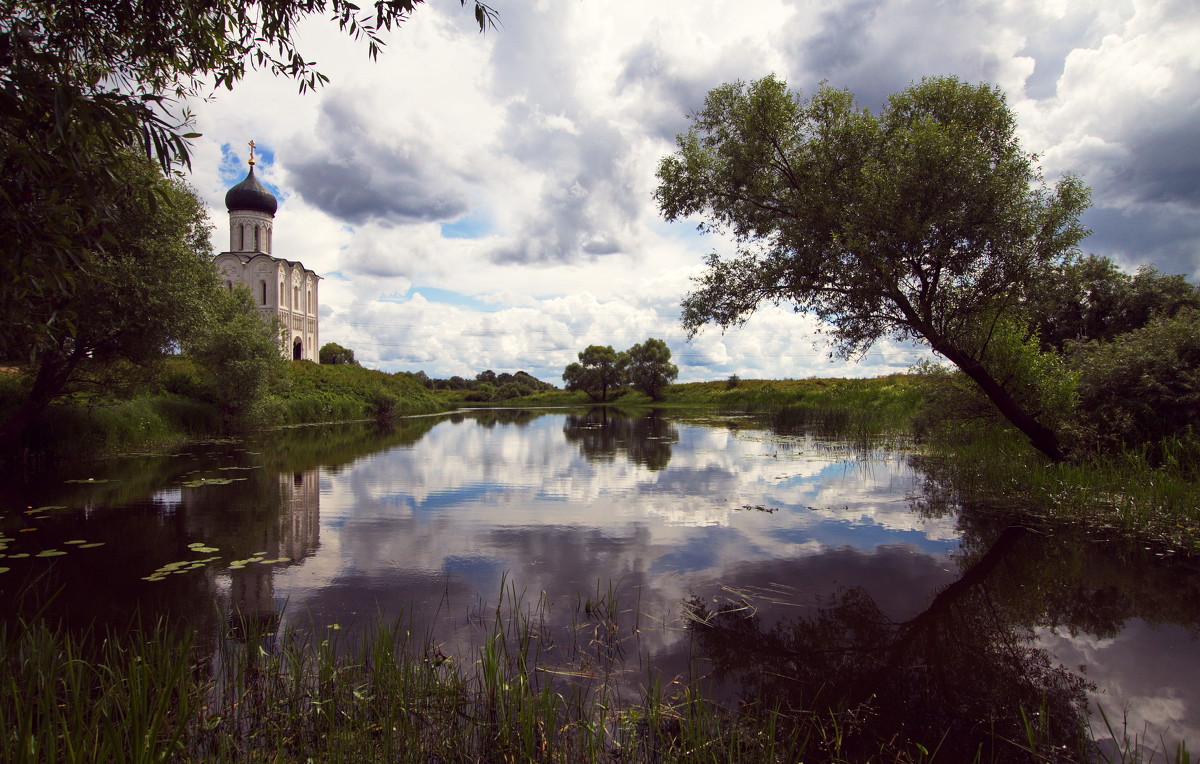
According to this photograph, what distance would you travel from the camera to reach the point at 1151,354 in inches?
486

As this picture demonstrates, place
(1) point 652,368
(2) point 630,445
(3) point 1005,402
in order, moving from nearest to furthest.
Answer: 1. (3) point 1005,402
2. (2) point 630,445
3. (1) point 652,368

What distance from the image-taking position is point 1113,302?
25.2 m

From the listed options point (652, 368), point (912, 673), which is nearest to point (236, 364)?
point (912, 673)

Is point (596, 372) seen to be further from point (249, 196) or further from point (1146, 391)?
point (1146, 391)

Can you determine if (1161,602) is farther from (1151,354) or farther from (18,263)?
(18,263)

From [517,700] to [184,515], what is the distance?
10426 millimetres

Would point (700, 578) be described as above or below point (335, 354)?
below

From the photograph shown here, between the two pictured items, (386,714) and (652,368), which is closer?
(386,714)

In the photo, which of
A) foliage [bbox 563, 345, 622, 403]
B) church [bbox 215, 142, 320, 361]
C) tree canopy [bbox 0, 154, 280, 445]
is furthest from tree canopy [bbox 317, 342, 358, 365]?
tree canopy [bbox 0, 154, 280, 445]

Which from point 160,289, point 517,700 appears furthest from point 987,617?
point 160,289

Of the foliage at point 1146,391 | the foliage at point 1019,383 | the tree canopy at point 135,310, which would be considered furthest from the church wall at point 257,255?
the foliage at point 1146,391

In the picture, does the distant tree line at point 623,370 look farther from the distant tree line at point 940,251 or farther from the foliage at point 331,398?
the distant tree line at point 940,251

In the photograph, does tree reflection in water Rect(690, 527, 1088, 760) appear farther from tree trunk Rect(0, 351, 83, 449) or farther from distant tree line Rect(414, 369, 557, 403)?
distant tree line Rect(414, 369, 557, 403)

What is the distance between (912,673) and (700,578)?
2962 millimetres
